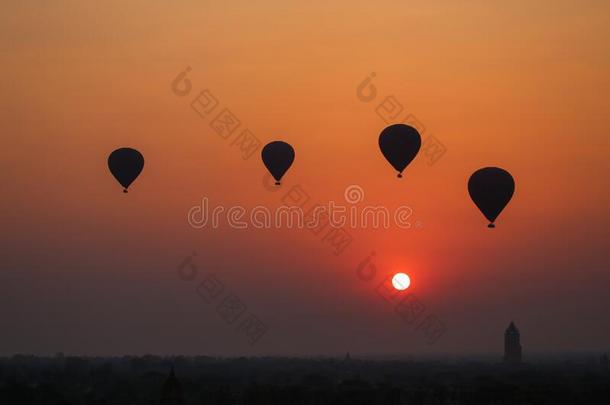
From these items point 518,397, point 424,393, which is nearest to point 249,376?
point 424,393

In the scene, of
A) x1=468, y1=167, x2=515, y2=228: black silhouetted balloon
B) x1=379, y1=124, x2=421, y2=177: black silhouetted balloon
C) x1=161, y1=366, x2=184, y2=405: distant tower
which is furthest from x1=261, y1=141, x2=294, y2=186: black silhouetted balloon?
x1=161, y1=366, x2=184, y2=405: distant tower

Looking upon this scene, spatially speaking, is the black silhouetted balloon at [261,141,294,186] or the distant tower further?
the distant tower

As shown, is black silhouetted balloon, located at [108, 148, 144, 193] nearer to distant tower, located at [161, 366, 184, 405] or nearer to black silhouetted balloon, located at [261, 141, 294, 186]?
black silhouetted balloon, located at [261, 141, 294, 186]

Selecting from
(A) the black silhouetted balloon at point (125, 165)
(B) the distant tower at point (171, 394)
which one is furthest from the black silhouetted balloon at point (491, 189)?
(B) the distant tower at point (171, 394)

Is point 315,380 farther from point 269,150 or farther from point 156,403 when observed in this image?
point 269,150

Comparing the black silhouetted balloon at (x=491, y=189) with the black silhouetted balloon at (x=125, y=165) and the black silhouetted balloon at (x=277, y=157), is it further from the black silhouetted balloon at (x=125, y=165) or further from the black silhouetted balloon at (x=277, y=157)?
the black silhouetted balloon at (x=125, y=165)

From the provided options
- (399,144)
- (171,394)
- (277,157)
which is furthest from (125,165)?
(171,394)
